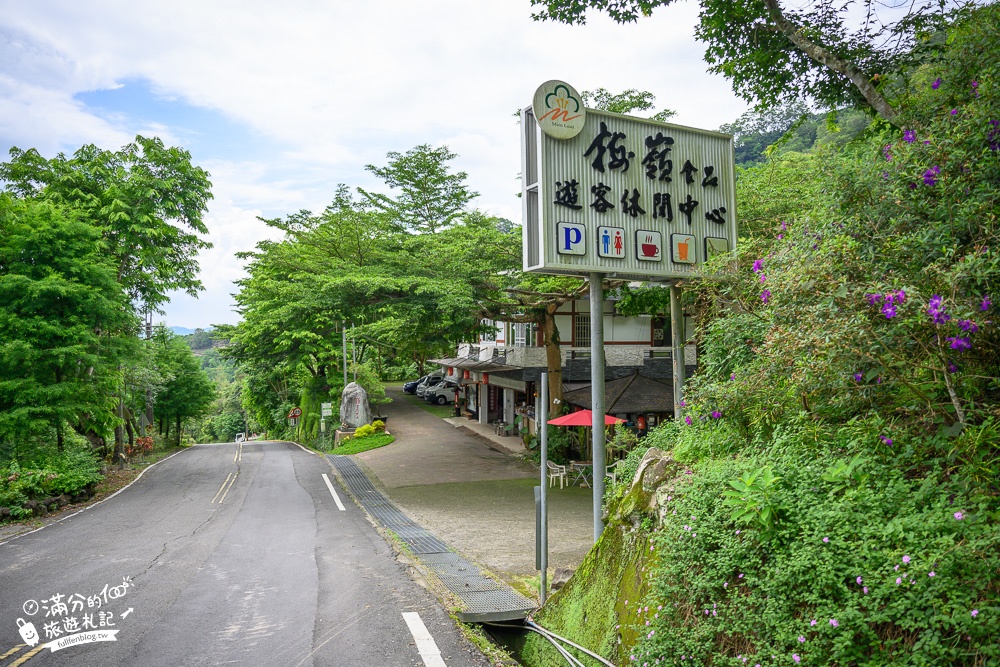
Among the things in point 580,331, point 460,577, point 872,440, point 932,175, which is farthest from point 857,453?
point 580,331

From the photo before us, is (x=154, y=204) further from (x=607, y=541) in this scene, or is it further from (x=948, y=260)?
(x=948, y=260)

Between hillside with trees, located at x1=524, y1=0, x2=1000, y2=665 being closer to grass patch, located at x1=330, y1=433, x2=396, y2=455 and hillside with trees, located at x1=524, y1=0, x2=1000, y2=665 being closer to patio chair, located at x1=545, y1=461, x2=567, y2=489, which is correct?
patio chair, located at x1=545, y1=461, x2=567, y2=489

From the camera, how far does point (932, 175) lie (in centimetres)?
489

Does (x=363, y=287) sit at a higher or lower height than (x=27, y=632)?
higher

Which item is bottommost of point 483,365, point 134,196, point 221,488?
point 221,488

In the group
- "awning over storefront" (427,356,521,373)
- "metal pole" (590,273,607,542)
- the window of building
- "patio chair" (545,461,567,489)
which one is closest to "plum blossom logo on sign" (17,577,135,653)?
"metal pole" (590,273,607,542)

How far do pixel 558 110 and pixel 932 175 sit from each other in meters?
4.50

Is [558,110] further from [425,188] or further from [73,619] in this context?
[425,188]

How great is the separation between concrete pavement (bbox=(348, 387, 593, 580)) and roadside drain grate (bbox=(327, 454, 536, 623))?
0.31 m

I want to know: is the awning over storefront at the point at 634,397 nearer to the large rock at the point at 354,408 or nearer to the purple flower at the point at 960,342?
the large rock at the point at 354,408

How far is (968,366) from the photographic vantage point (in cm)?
464

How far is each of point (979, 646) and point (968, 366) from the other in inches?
85.5

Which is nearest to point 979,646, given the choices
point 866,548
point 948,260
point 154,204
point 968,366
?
point 866,548

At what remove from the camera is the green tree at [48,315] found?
1639cm
